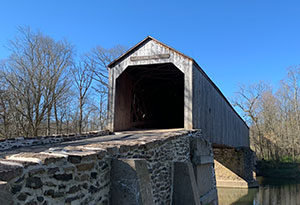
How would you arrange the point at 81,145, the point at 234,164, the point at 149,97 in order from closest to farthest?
1. the point at 81,145
2. the point at 149,97
3. the point at 234,164

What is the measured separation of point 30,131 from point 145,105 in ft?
19.7

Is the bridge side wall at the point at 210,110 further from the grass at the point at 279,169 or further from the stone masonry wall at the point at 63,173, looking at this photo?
the grass at the point at 279,169

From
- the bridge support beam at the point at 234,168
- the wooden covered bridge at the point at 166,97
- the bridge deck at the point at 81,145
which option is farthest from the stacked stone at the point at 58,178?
the bridge support beam at the point at 234,168

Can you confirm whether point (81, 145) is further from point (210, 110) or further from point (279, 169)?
point (279, 169)

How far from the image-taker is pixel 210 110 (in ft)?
33.9

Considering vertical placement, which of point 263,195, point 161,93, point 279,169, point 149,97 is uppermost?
point 161,93

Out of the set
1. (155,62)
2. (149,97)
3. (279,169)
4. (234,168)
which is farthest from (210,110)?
(279,169)

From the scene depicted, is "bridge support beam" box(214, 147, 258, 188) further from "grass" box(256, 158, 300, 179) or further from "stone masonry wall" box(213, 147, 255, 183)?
"grass" box(256, 158, 300, 179)

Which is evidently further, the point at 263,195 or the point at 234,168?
the point at 234,168

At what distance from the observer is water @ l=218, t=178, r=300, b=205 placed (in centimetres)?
1466

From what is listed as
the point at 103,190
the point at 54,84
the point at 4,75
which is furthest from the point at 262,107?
the point at 103,190

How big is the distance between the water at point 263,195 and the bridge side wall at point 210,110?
3.61m

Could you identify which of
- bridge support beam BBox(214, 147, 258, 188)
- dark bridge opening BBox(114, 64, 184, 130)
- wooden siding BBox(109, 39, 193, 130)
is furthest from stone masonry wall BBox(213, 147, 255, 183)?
wooden siding BBox(109, 39, 193, 130)

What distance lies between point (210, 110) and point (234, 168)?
12.1m
